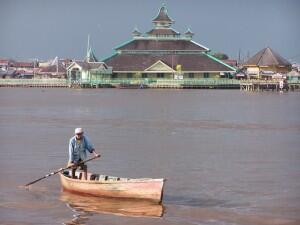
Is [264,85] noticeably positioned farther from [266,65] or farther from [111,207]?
[111,207]

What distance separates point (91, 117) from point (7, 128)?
1001cm

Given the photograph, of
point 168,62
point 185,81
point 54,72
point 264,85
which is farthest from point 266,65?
point 54,72

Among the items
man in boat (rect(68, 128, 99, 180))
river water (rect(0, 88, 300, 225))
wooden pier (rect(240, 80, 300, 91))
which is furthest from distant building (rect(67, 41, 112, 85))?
man in boat (rect(68, 128, 99, 180))

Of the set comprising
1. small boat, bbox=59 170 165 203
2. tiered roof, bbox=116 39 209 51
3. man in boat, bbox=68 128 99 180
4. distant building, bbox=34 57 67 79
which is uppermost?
tiered roof, bbox=116 39 209 51

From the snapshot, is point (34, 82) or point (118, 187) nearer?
point (118, 187)

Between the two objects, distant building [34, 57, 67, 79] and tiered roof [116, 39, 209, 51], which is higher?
tiered roof [116, 39, 209, 51]

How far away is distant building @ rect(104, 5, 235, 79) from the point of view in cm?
12038

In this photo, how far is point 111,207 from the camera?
1838 centimetres

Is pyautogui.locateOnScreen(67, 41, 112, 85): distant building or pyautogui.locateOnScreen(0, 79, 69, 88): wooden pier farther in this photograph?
pyautogui.locateOnScreen(0, 79, 69, 88): wooden pier

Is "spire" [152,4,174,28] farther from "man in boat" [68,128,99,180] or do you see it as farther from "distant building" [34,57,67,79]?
"man in boat" [68,128,99,180]

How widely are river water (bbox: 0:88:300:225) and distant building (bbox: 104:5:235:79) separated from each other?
69.5 metres

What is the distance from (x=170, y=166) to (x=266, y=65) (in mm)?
104003

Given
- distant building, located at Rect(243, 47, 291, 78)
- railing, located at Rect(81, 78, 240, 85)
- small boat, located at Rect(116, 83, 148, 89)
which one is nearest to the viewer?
railing, located at Rect(81, 78, 240, 85)

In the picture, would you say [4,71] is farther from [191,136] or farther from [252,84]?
[191,136]
